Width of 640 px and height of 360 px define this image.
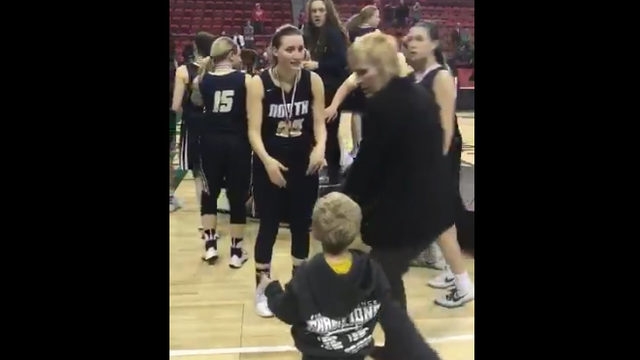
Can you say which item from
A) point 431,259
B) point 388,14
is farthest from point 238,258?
point 388,14

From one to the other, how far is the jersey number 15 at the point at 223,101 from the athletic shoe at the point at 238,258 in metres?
0.38

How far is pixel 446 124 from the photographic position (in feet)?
5.79

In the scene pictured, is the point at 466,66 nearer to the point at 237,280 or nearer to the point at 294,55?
the point at 294,55

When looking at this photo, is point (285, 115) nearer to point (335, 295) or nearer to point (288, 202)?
point (288, 202)

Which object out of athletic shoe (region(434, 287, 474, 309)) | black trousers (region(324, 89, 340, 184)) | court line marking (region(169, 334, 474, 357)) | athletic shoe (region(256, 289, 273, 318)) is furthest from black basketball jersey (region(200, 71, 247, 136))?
athletic shoe (region(434, 287, 474, 309))

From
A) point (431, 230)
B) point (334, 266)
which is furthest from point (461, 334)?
point (334, 266)

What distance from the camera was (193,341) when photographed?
1.73 m

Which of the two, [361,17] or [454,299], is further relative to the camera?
[454,299]

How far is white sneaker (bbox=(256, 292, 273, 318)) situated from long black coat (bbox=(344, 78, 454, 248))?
1.04 feet

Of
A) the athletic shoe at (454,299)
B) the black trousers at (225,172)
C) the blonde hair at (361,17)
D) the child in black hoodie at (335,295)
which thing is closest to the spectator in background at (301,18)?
the blonde hair at (361,17)

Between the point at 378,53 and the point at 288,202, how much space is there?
449 millimetres

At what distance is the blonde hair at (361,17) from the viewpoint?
5.55ft

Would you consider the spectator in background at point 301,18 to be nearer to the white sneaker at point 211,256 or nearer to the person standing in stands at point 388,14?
the person standing in stands at point 388,14

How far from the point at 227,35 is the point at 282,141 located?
0.31 meters
